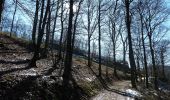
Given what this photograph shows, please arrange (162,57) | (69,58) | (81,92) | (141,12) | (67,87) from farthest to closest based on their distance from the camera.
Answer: (162,57), (141,12), (69,58), (81,92), (67,87)

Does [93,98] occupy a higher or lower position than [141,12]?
lower

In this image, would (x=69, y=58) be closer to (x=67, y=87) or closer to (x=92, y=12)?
(x=67, y=87)

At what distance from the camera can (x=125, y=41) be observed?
4819 cm

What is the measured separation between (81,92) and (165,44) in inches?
1776

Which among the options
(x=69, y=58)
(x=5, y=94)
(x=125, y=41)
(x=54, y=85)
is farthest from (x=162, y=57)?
(x=5, y=94)

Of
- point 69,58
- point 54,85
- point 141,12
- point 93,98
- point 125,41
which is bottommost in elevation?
point 93,98

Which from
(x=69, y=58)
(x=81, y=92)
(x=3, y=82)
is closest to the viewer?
(x=3, y=82)

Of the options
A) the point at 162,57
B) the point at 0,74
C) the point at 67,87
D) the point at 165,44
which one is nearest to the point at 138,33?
the point at 165,44

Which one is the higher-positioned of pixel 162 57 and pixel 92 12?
pixel 92 12

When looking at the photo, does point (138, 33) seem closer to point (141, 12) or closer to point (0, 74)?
point (141, 12)

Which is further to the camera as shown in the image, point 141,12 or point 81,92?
point 141,12

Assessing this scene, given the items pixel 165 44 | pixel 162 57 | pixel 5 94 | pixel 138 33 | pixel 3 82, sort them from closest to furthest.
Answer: pixel 5 94 → pixel 3 82 → pixel 138 33 → pixel 165 44 → pixel 162 57

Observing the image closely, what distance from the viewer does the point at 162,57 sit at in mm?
63094

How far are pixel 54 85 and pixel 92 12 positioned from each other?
93.1 feet
